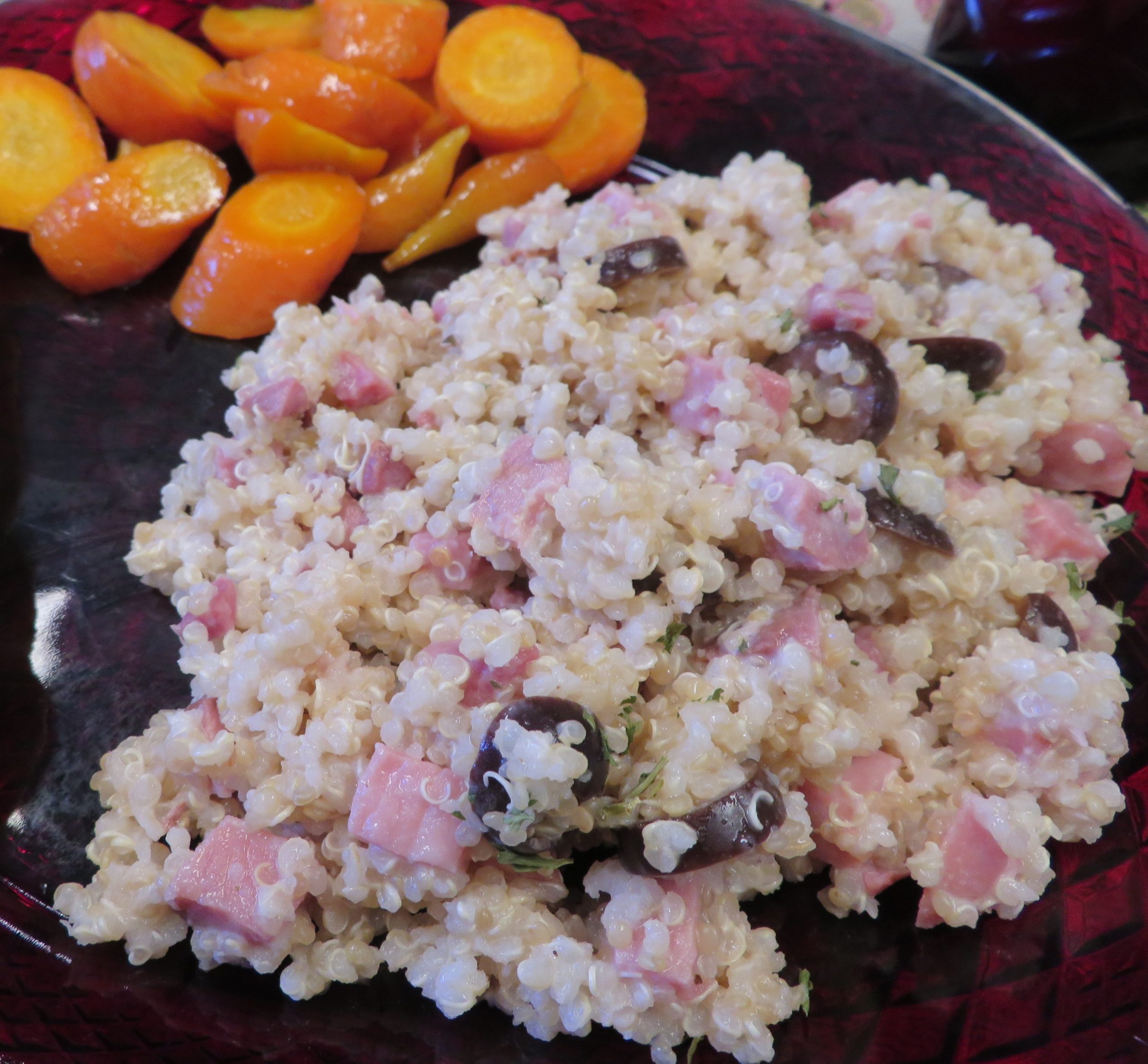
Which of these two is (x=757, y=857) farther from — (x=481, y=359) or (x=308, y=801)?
(x=481, y=359)

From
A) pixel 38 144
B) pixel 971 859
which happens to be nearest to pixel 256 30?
pixel 38 144

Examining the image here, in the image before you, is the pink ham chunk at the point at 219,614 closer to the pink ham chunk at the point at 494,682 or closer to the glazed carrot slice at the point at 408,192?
the pink ham chunk at the point at 494,682

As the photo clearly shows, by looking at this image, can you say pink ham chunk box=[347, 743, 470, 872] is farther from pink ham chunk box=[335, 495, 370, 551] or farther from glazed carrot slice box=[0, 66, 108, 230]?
Result: glazed carrot slice box=[0, 66, 108, 230]

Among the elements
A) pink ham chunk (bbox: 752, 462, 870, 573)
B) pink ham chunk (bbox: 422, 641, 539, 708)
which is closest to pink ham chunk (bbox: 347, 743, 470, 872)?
pink ham chunk (bbox: 422, 641, 539, 708)

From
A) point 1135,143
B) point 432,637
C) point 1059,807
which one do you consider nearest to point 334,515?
point 432,637

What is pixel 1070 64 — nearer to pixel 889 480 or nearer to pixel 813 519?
pixel 889 480

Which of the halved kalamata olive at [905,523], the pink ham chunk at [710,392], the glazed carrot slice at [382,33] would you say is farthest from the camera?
the glazed carrot slice at [382,33]

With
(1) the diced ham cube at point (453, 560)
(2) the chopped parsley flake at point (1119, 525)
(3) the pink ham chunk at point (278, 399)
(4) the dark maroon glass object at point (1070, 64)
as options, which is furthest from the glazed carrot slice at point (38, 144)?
(4) the dark maroon glass object at point (1070, 64)
